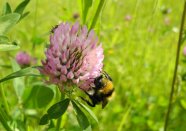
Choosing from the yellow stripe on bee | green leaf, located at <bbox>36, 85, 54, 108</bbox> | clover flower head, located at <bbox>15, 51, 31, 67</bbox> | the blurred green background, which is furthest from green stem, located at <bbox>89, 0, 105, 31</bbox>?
clover flower head, located at <bbox>15, 51, 31, 67</bbox>

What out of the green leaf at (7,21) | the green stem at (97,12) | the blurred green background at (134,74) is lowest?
the blurred green background at (134,74)

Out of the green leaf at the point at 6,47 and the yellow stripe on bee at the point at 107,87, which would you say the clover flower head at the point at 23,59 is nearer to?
the yellow stripe on bee at the point at 107,87

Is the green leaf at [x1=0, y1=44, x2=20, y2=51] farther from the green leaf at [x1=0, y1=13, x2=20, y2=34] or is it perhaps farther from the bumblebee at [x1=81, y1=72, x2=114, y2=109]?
the bumblebee at [x1=81, y1=72, x2=114, y2=109]

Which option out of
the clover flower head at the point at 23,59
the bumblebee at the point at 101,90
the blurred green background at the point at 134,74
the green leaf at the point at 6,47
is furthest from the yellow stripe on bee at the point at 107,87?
the clover flower head at the point at 23,59

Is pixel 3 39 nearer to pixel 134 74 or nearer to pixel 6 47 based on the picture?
pixel 6 47

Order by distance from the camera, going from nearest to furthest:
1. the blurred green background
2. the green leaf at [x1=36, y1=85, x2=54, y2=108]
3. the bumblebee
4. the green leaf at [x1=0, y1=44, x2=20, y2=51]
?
the green leaf at [x1=0, y1=44, x2=20, y2=51] → the bumblebee → the green leaf at [x1=36, y1=85, x2=54, y2=108] → the blurred green background

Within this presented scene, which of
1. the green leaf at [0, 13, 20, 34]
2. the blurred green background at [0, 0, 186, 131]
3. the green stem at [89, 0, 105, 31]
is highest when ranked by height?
the green stem at [89, 0, 105, 31]
